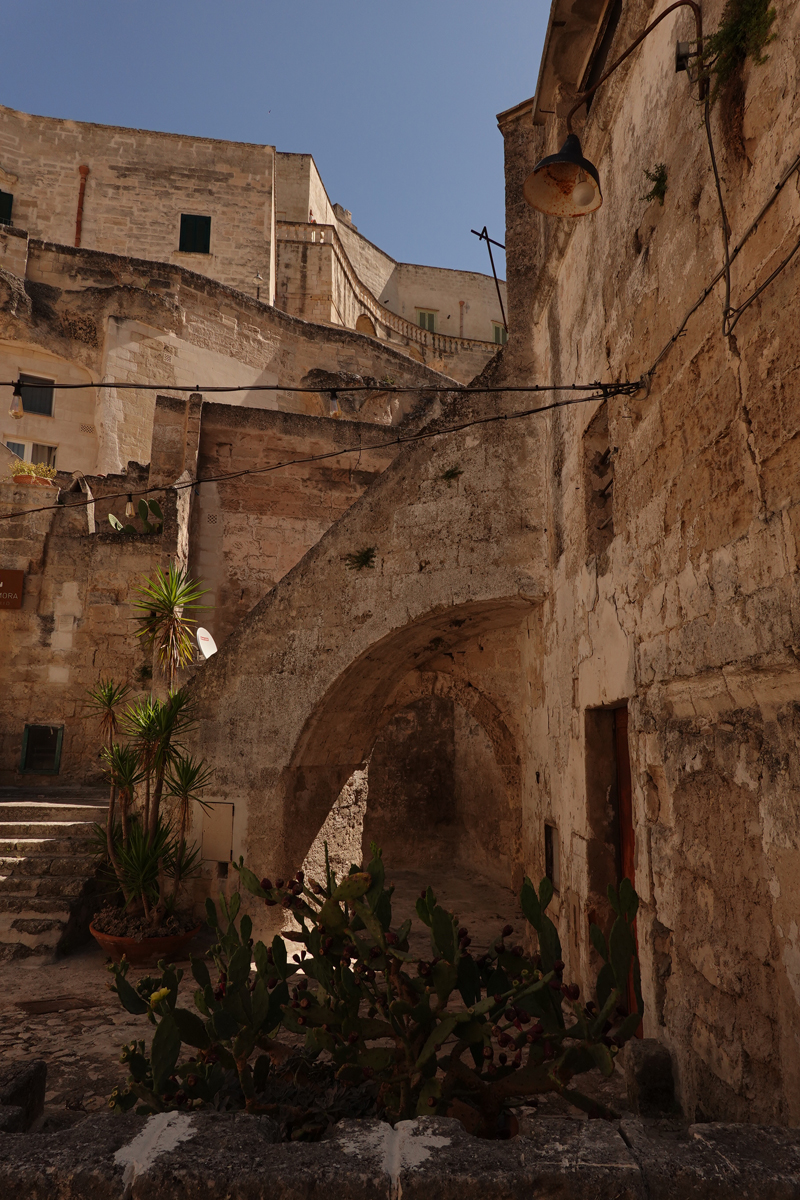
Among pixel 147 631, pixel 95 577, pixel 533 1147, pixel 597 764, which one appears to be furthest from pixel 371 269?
pixel 533 1147

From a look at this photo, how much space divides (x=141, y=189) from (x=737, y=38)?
23.2m

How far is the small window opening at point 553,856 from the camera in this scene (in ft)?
17.2

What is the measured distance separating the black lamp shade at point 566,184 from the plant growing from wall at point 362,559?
3.04 meters

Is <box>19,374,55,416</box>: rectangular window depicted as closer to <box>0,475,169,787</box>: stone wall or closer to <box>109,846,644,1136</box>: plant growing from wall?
<box>0,475,169,787</box>: stone wall

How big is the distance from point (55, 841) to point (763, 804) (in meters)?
6.20

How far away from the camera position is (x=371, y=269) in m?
29.2

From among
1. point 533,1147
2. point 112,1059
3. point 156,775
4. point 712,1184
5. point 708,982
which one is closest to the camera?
point 712,1184

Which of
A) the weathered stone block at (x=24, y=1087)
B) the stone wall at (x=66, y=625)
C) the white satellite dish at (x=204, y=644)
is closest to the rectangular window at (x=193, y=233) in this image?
the stone wall at (x=66, y=625)

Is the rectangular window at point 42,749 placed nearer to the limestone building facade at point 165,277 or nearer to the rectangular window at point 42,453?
the limestone building facade at point 165,277

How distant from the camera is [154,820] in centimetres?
614

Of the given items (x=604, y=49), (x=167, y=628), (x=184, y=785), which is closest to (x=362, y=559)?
(x=167, y=628)

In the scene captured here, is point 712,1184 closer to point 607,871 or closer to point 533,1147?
point 533,1147

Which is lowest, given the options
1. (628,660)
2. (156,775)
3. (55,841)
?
(55,841)

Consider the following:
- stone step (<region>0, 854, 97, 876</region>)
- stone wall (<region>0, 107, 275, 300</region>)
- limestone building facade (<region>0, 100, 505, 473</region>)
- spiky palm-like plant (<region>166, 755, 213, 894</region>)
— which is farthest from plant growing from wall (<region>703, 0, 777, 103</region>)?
stone wall (<region>0, 107, 275, 300</region>)
